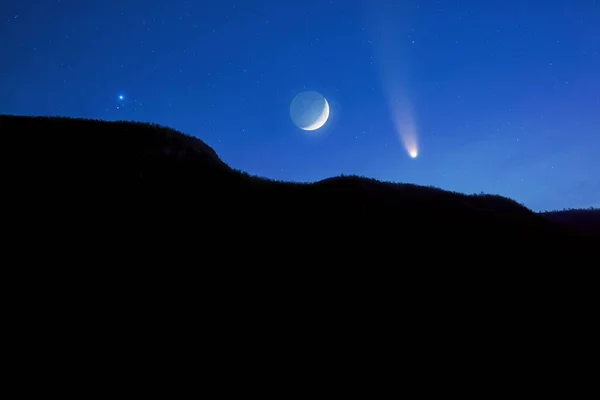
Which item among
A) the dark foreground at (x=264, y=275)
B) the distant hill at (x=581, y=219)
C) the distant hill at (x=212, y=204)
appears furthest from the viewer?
the distant hill at (x=581, y=219)

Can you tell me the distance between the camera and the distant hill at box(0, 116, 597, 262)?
13.3m

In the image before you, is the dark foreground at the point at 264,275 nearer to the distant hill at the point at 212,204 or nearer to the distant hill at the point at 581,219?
the distant hill at the point at 212,204

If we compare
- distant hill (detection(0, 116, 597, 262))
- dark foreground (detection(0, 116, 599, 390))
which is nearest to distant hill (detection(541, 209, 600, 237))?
distant hill (detection(0, 116, 597, 262))

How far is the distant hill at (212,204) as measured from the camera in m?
13.3

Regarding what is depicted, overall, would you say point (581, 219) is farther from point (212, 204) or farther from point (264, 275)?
point (212, 204)

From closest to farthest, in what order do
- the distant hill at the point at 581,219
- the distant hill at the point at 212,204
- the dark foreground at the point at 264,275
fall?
the dark foreground at the point at 264,275 → the distant hill at the point at 212,204 → the distant hill at the point at 581,219

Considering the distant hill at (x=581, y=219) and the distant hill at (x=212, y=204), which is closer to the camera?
the distant hill at (x=212, y=204)

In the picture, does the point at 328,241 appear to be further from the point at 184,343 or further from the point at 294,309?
the point at 184,343

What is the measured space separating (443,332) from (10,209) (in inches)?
701

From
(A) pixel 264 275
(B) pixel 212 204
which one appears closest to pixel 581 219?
(A) pixel 264 275

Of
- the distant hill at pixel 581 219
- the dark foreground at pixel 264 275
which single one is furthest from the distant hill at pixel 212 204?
the distant hill at pixel 581 219

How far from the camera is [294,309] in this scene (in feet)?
39.3

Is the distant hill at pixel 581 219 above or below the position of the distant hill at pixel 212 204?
above

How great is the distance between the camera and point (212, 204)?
15.0m
